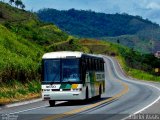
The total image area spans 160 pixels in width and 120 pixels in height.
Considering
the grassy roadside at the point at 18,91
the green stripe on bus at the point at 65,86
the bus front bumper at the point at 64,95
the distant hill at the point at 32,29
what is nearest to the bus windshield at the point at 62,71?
the green stripe on bus at the point at 65,86

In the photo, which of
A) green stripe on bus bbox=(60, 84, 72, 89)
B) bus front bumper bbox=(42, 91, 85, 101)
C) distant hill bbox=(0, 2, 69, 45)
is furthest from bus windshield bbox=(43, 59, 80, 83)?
distant hill bbox=(0, 2, 69, 45)

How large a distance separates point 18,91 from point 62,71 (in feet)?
32.5

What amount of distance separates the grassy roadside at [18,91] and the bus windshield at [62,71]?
16.6 feet

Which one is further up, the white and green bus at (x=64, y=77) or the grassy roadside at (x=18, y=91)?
the white and green bus at (x=64, y=77)

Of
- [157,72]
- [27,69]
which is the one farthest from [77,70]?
[157,72]

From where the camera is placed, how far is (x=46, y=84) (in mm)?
29125

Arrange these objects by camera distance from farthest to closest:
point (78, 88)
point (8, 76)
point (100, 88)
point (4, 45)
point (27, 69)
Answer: point (4, 45)
point (27, 69)
point (8, 76)
point (100, 88)
point (78, 88)

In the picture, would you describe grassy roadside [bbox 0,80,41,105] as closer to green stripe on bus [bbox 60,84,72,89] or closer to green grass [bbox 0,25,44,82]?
green grass [bbox 0,25,44,82]

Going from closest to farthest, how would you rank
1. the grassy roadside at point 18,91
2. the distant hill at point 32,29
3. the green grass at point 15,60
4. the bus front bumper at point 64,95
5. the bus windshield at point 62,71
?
the bus front bumper at point 64,95 < the bus windshield at point 62,71 < the grassy roadside at point 18,91 < the green grass at point 15,60 < the distant hill at point 32,29

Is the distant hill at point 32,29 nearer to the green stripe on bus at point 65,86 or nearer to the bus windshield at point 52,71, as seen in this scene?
the bus windshield at point 52,71

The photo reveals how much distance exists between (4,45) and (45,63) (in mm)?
21833

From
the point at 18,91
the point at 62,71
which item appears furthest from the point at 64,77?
the point at 18,91

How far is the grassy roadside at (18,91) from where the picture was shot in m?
34.9

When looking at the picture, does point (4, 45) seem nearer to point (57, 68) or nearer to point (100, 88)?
point (100, 88)
